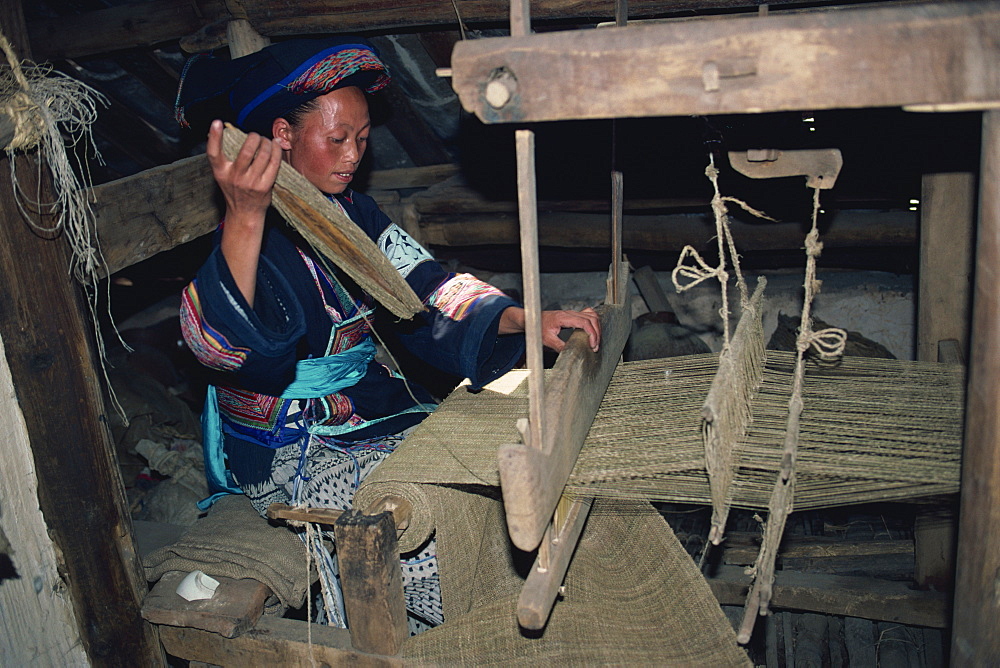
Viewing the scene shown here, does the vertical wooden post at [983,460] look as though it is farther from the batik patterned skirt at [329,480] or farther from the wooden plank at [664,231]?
the wooden plank at [664,231]

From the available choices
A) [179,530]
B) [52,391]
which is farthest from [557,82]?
[179,530]

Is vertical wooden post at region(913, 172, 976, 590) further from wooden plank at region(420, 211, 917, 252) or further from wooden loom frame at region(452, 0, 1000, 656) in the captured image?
wooden plank at region(420, 211, 917, 252)

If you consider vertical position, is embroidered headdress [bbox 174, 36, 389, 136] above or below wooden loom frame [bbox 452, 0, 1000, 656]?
above

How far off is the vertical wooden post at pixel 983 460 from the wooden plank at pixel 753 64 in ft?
0.64

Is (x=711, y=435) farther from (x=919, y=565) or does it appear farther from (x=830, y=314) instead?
(x=830, y=314)

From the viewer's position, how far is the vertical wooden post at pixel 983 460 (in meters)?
1.36

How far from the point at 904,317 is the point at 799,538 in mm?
1935

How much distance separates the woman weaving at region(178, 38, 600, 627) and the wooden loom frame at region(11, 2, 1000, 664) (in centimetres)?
87

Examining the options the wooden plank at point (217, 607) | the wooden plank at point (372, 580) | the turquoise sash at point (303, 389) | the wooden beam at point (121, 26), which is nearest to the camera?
the wooden plank at point (372, 580)

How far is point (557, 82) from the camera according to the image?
1.33 metres

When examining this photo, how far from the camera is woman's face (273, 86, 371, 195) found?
242cm

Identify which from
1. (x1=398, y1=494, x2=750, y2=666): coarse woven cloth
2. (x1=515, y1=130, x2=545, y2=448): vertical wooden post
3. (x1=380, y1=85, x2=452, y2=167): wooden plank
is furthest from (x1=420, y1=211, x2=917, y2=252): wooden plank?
(x1=515, y1=130, x2=545, y2=448): vertical wooden post

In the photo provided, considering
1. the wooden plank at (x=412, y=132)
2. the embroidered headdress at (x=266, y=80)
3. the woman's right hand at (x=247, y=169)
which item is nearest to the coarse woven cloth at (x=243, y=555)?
the woman's right hand at (x=247, y=169)

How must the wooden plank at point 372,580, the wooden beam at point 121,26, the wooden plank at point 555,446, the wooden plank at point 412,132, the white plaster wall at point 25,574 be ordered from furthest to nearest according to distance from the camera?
the wooden plank at point 412,132 < the wooden beam at point 121,26 < the white plaster wall at point 25,574 < the wooden plank at point 372,580 < the wooden plank at point 555,446
